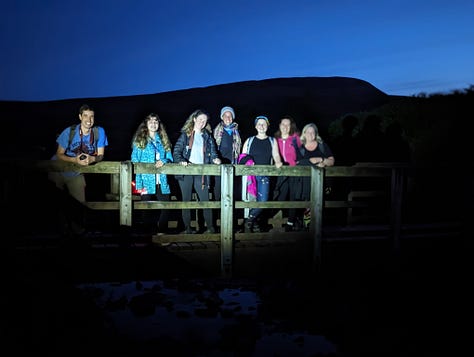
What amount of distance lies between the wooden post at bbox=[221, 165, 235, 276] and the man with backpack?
163 centimetres

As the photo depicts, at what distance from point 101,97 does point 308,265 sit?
26.0m

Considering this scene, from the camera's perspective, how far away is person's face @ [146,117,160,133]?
249 inches

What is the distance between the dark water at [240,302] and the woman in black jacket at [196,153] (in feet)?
1.82

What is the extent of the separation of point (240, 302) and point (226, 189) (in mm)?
1472

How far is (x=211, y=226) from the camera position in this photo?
254 inches

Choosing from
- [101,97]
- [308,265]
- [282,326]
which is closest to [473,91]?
[308,265]

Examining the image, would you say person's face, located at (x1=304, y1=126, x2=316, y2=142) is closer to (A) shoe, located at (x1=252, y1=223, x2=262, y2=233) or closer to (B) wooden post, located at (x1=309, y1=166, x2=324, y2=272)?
(B) wooden post, located at (x1=309, y1=166, x2=324, y2=272)

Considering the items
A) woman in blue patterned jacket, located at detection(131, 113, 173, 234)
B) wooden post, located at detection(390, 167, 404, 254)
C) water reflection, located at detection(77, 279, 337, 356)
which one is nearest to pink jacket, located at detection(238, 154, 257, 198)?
woman in blue patterned jacket, located at detection(131, 113, 173, 234)

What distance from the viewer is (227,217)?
6176 mm

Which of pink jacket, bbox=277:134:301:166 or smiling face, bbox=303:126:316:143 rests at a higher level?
smiling face, bbox=303:126:316:143

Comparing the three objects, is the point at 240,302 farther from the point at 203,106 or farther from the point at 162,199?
the point at 203,106

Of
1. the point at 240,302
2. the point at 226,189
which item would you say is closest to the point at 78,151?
the point at 226,189

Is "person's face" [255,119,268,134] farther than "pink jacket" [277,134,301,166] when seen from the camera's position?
No

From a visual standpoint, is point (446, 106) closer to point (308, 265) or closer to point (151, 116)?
point (308, 265)
